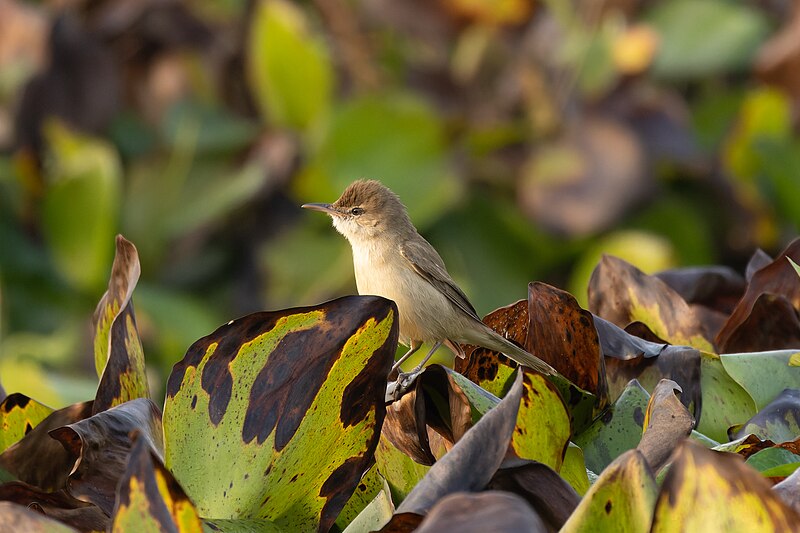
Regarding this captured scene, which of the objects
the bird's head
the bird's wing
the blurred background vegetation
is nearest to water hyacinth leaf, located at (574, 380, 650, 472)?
the bird's wing

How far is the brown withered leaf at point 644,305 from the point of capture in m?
2.16

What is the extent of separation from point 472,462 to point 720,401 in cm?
72

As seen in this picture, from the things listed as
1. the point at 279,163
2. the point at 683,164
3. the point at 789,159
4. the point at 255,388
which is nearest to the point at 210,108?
the point at 279,163

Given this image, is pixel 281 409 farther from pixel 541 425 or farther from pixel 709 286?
pixel 709 286

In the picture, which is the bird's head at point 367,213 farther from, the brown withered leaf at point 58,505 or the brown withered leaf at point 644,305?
the brown withered leaf at point 58,505

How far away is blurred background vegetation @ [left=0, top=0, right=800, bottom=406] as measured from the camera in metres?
5.54

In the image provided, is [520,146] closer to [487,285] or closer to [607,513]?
[487,285]

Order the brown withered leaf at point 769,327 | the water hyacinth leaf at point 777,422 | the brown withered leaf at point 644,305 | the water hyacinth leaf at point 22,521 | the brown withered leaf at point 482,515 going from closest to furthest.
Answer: the brown withered leaf at point 482,515 → the water hyacinth leaf at point 22,521 → the water hyacinth leaf at point 777,422 → the brown withered leaf at point 769,327 → the brown withered leaf at point 644,305

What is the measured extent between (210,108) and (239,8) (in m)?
1.12

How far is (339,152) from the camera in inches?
223

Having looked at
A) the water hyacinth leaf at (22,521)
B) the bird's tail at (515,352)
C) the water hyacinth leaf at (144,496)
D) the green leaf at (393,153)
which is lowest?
the bird's tail at (515,352)

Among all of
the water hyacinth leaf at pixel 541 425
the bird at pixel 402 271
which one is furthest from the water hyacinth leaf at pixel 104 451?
the bird at pixel 402 271

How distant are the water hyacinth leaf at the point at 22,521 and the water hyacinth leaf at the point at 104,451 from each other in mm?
159

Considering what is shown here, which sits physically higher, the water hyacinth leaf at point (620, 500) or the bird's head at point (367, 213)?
the bird's head at point (367, 213)
